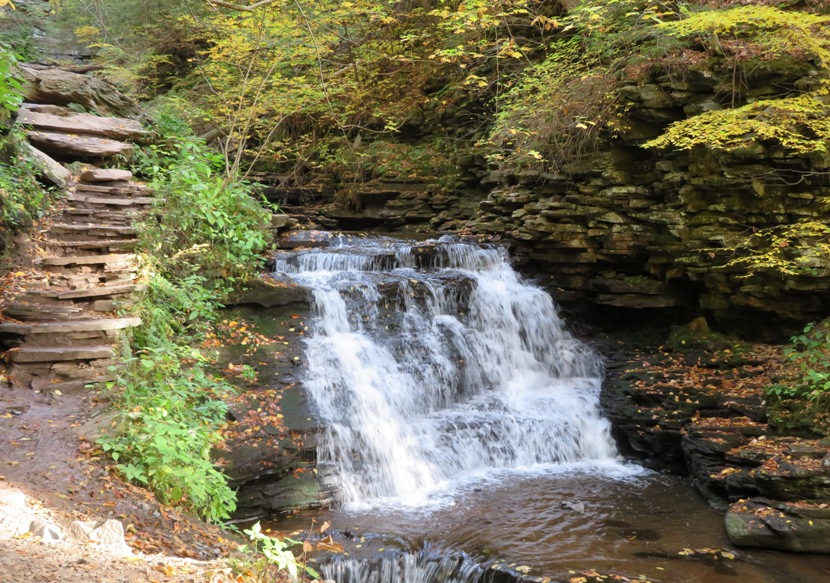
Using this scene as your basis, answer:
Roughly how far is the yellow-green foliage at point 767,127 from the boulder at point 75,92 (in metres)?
10.4

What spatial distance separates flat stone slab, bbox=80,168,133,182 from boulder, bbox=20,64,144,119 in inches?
99.4

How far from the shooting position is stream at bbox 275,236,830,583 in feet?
20.5

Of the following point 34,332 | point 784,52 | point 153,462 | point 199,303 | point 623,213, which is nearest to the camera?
point 153,462

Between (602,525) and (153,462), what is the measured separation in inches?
189

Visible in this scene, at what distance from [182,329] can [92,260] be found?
1346mm

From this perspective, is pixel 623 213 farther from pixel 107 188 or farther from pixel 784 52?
pixel 107 188

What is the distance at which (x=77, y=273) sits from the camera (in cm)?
761

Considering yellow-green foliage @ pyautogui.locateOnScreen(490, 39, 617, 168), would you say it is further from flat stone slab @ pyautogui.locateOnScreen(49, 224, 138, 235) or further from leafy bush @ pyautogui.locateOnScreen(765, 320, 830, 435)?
flat stone slab @ pyautogui.locateOnScreen(49, 224, 138, 235)

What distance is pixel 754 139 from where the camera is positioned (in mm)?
8633

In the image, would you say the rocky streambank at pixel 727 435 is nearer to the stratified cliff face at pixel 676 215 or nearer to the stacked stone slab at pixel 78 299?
the stratified cliff face at pixel 676 215

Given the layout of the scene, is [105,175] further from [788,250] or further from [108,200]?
[788,250]

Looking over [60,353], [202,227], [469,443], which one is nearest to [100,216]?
[202,227]

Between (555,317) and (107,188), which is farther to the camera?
(555,317)

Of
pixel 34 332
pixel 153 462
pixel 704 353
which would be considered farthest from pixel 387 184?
pixel 153 462
